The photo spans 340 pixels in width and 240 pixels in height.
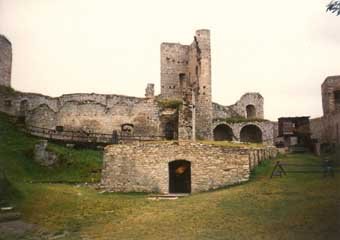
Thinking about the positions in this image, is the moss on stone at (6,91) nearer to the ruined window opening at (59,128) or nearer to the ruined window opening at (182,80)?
the ruined window opening at (59,128)

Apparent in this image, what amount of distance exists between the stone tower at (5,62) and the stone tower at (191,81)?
28.1 feet

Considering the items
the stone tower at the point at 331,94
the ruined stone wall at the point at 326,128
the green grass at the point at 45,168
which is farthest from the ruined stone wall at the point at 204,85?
the green grass at the point at 45,168

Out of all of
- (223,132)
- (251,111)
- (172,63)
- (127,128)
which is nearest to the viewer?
(127,128)

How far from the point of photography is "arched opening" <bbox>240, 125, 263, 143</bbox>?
26031mm

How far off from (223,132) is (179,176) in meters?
13.1

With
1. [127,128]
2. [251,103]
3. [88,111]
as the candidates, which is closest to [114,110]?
[127,128]

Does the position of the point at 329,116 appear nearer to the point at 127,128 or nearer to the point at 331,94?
the point at 331,94

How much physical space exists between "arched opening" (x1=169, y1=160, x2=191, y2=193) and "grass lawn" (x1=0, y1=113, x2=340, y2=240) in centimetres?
156

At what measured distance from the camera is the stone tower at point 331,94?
2116 cm

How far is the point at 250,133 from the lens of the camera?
2650cm

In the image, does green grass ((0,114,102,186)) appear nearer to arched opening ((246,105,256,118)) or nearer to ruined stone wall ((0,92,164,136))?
ruined stone wall ((0,92,164,136))

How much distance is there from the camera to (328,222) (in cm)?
749

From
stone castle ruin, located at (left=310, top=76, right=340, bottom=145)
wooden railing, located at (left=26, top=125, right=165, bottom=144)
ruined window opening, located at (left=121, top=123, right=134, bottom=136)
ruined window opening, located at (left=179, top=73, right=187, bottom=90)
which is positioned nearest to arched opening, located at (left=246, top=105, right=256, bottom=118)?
ruined window opening, located at (left=179, top=73, right=187, bottom=90)

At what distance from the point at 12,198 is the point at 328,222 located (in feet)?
21.0
